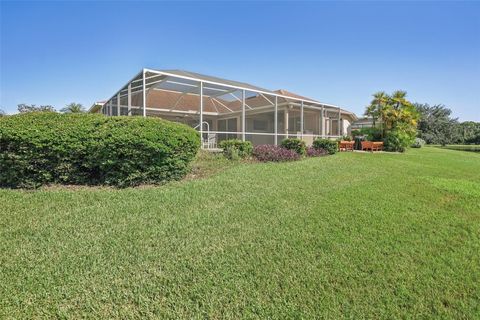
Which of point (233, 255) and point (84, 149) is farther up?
point (84, 149)

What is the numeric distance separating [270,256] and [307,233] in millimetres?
904

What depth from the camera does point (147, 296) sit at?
258 cm

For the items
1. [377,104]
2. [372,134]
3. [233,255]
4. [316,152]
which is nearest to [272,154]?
[316,152]

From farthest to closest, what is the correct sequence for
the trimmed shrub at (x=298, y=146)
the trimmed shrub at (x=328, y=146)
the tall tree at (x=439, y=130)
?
the tall tree at (x=439, y=130), the trimmed shrub at (x=328, y=146), the trimmed shrub at (x=298, y=146)

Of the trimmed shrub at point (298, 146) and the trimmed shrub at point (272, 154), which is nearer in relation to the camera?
the trimmed shrub at point (272, 154)

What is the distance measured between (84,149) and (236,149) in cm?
579

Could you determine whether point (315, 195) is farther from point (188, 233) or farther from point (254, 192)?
point (188, 233)

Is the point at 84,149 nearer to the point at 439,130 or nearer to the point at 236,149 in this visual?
the point at 236,149

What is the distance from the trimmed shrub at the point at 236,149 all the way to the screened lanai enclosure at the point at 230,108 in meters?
1.63

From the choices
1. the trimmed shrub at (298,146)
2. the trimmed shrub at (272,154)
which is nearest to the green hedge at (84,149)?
the trimmed shrub at (272,154)

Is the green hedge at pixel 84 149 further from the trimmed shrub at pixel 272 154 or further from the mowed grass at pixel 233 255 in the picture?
the trimmed shrub at pixel 272 154

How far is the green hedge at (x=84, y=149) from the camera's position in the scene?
5.33m

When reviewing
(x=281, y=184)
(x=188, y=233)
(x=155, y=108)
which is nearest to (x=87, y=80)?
(x=155, y=108)

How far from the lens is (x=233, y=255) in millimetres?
3309
